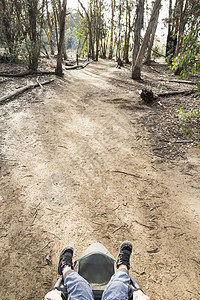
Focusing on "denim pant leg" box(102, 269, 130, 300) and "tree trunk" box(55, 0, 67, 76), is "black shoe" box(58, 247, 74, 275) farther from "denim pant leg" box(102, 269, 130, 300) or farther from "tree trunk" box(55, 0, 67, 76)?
"tree trunk" box(55, 0, 67, 76)

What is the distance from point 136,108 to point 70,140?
3055 millimetres

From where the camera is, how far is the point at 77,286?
6.21ft

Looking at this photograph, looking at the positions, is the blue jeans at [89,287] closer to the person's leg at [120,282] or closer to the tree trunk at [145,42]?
the person's leg at [120,282]

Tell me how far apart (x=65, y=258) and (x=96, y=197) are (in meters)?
1.18

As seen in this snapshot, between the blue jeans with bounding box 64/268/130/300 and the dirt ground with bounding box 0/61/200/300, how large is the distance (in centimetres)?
32

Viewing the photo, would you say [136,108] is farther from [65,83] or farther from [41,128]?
[65,83]

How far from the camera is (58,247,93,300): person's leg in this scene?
182 centimetres

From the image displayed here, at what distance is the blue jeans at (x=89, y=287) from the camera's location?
5.91ft

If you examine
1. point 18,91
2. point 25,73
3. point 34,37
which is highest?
point 34,37

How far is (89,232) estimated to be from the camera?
266 centimetres

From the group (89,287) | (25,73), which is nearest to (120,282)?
(89,287)

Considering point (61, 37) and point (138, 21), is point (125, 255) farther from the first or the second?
point (138, 21)

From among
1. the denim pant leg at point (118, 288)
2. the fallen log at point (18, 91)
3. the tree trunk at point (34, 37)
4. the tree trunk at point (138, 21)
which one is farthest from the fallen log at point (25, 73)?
the denim pant leg at point (118, 288)

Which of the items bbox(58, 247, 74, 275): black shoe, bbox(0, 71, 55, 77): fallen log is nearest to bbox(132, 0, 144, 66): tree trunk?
bbox(0, 71, 55, 77): fallen log
